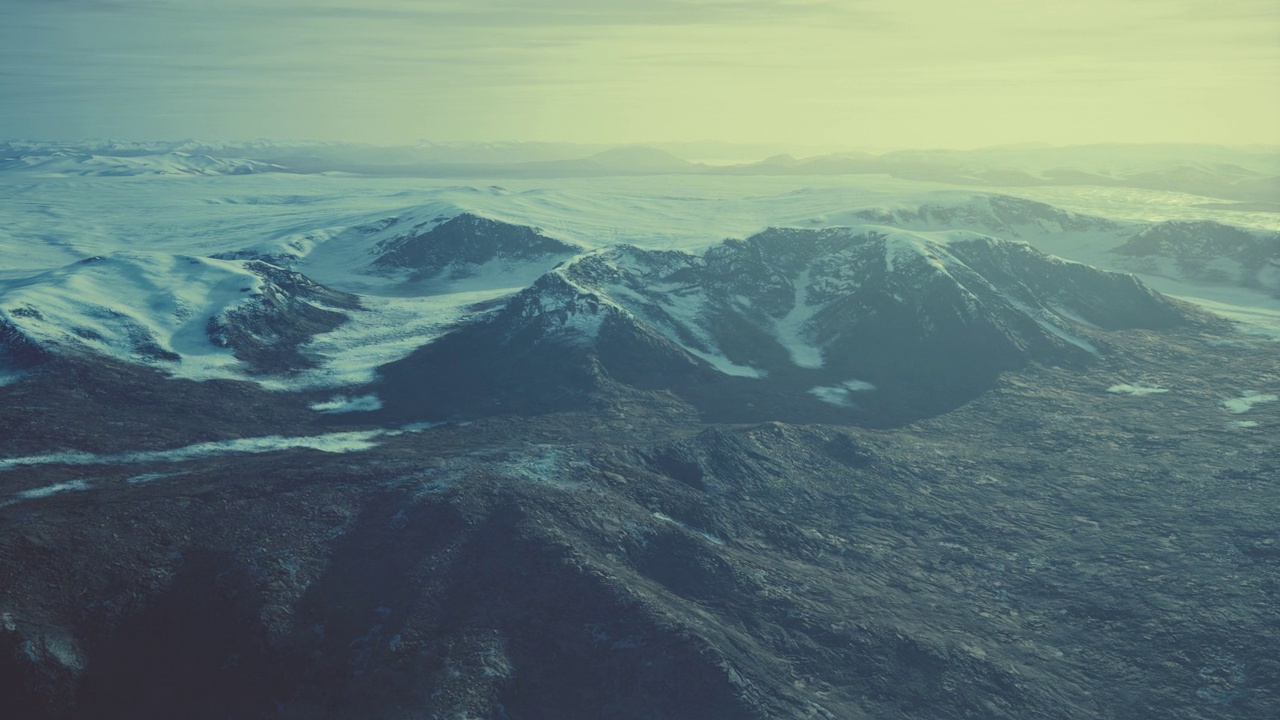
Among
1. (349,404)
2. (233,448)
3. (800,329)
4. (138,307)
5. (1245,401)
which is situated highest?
(138,307)

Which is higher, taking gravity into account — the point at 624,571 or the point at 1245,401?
the point at 1245,401

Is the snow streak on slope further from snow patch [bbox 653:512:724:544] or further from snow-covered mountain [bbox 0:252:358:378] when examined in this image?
snow patch [bbox 653:512:724:544]

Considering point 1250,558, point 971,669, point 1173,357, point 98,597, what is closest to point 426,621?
point 98,597

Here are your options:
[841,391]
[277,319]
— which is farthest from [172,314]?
[841,391]

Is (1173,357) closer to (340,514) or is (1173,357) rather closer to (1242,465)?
(1242,465)

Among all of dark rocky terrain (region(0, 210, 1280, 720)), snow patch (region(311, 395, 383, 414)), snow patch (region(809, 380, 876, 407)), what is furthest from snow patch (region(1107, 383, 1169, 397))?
snow patch (region(311, 395, 383, 414))

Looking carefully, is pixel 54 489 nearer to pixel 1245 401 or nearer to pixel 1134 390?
pixel 1134 390
